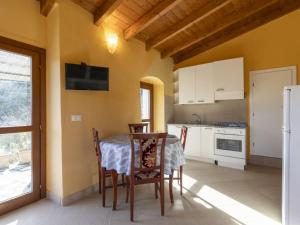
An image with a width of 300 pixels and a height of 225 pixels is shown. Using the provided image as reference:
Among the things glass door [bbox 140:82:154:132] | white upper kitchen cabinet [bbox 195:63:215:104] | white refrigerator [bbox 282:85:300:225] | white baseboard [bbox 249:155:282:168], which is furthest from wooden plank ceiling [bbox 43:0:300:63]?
white baseboard [bbox 249:155:282:168]

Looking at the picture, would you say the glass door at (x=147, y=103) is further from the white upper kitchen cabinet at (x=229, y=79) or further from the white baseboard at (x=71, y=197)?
the white baseboard at (x=71, y=197)

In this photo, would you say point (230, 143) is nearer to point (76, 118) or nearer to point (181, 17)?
point (181, 17)

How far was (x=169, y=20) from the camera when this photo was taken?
150 inches

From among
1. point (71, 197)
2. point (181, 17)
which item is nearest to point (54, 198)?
point (71, 197)

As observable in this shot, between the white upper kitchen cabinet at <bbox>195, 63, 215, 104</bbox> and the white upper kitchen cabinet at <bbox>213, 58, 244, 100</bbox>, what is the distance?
0.10 metres

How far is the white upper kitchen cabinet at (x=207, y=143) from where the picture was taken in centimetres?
463

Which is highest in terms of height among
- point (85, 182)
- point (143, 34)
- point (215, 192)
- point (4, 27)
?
point (143, 34)

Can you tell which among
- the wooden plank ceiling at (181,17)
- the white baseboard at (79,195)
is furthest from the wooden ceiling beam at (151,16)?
the white baseboard at (79,195)

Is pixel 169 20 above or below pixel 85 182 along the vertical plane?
above

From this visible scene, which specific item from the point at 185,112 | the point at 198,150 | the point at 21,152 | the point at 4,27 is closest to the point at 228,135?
the point at 198,150

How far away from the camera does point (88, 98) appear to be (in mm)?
3107

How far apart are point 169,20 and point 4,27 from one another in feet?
8.78

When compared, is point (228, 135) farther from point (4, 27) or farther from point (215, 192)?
point (4, 27)

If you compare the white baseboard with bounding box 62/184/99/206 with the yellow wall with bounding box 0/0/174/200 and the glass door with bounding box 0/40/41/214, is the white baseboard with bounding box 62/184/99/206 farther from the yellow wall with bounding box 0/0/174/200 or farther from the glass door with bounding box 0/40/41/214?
the glass door with bounding box 0/40/41/214
